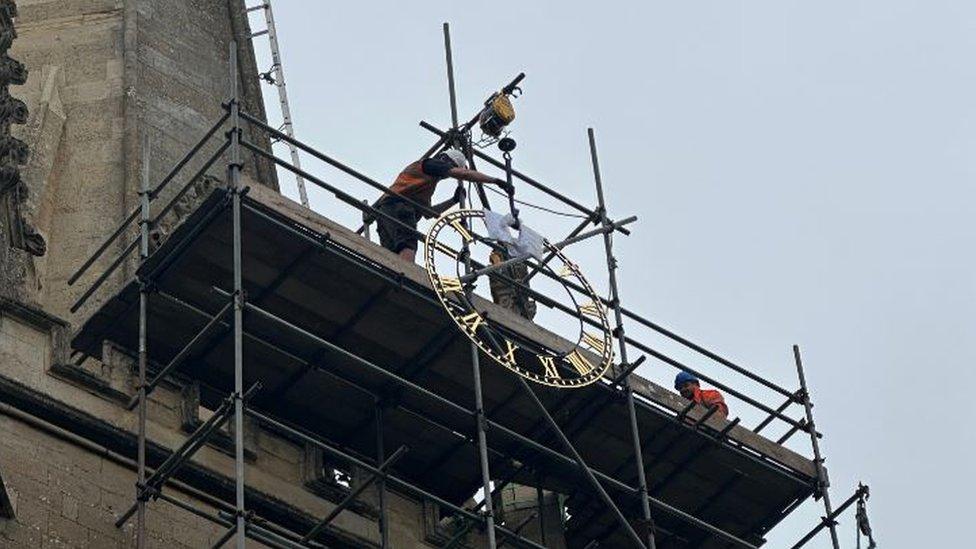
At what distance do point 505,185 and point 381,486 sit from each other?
331 centimetres

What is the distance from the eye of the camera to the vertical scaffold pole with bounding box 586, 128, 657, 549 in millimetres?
30266

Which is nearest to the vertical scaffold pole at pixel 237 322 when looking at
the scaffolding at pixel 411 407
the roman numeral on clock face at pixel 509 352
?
the scaffolding at pixel 411 407

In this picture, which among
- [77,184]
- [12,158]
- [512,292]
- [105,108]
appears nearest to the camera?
[12,158]

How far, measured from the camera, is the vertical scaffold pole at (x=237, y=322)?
26375 mm

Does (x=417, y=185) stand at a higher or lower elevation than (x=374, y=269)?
higher

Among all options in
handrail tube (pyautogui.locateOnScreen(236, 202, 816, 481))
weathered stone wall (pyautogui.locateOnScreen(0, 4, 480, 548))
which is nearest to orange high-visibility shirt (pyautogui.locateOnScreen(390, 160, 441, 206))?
weathered stone wall (pyautogui.locateOnScreen(0, 4, 480, 548))

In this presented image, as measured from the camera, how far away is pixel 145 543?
1085 inches

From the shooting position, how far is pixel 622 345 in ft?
104

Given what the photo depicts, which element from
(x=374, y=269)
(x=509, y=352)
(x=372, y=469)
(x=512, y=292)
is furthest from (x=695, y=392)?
(x=372, y=469)

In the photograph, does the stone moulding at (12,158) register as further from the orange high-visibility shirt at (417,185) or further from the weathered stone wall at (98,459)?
the orange high-visibility shirt at (417,185)

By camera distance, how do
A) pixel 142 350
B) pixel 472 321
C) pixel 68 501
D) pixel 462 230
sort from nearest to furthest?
pixel 68 501 → pixel 142 350 → pixel 472 321 → pixel 462 230

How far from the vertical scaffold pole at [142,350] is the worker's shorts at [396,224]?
2.19 meters

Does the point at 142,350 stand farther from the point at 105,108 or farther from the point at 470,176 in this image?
the point at 105,108

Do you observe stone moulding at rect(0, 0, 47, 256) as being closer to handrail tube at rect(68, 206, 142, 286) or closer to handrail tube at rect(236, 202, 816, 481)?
handrail tube at rect(68, 206, 142, 286)
